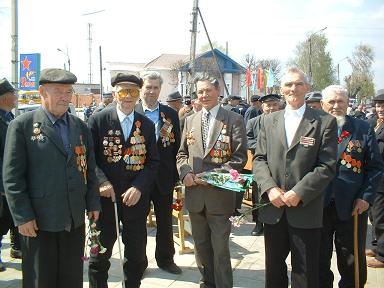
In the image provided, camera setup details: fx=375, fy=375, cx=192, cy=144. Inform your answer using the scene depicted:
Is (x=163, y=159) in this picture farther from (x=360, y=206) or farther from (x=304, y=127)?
(x=360, y=206)

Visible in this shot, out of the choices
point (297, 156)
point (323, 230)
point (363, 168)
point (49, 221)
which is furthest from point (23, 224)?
point (363, 168)

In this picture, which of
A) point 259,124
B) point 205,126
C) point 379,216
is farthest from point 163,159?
point 379,216

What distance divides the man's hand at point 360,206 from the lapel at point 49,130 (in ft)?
8.17

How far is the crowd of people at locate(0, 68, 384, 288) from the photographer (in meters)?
2.76

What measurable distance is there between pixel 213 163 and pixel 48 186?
58.2 inches

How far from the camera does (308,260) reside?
2.93 m

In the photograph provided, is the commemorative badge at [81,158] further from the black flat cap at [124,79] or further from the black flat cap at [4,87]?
the black flat cap at [4,87]

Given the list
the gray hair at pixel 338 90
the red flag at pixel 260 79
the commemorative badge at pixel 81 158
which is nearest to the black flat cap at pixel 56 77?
the commemorative badge at pixel 81 158

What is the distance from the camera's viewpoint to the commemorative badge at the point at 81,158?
2.92m

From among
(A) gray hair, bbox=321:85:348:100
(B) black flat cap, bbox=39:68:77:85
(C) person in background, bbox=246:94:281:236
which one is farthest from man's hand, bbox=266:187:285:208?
(C) person in background, bbox=246:94:281:236

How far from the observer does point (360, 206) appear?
328 centimetres

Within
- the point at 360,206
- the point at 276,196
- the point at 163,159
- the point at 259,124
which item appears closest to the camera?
the point at 276,196

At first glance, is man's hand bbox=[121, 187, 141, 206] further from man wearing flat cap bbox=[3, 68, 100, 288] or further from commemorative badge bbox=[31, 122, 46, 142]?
A: commemorative badge bbox=[31, 122, 46, 142]

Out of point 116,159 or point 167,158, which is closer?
point 116,159
